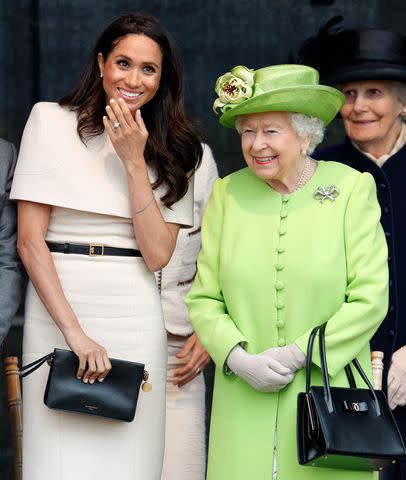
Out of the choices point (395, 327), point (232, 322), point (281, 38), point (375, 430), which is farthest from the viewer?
point (281, 38)

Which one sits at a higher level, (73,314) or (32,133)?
(32,133)

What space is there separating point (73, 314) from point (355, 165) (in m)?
1.32

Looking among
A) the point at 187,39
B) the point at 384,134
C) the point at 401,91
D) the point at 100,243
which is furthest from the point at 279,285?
the point at 187,39

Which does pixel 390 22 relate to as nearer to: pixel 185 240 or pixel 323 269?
pixel 185 240

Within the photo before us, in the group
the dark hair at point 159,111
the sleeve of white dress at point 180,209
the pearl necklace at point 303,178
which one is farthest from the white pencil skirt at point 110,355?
the pearl necklace at point 303,178

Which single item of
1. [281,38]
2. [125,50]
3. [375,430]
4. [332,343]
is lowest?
[375,430]

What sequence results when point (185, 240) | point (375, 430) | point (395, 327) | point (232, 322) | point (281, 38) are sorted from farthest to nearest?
point (281, 38) < point (185, 240) < point (395, 327) < point (232, 322) < point (375, 430)

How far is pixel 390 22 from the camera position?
6.59 meters

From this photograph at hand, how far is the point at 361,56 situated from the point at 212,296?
125 cm

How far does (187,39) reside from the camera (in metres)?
6.51

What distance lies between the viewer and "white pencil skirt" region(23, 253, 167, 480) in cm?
465

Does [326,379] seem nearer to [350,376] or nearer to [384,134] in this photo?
[350,376]

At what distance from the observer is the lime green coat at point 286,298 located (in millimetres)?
4480

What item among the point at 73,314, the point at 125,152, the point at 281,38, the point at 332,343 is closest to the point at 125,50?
the point at 125,152
